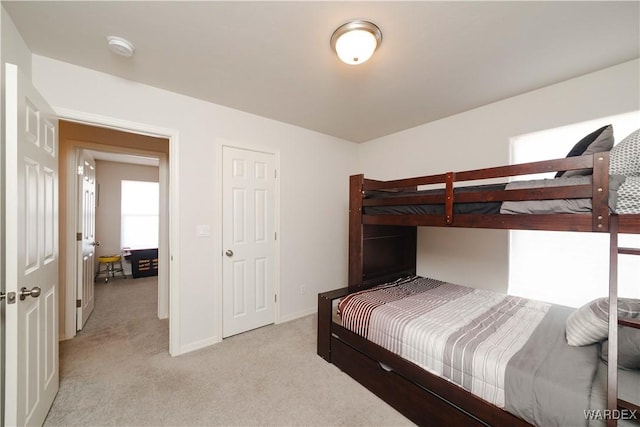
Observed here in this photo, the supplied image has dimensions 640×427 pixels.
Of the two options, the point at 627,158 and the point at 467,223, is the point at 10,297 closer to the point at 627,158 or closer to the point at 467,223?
the point at 467,223

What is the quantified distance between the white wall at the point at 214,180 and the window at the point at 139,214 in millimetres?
4051

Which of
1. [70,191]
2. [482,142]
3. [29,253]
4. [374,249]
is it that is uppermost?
[482,142]

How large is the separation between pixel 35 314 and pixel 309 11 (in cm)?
231

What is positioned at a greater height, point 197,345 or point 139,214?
point 139,214

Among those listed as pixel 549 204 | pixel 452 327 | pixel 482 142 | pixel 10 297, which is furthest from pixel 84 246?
pixel 482 142

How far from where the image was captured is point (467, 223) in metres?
1.67

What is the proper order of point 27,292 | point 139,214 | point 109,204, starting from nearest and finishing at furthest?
point 27,292, point 109,204, point 139,214

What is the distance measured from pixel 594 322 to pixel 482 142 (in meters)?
1.86

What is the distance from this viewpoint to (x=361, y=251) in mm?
2387

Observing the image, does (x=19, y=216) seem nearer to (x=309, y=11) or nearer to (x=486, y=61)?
(x=309, y=11)

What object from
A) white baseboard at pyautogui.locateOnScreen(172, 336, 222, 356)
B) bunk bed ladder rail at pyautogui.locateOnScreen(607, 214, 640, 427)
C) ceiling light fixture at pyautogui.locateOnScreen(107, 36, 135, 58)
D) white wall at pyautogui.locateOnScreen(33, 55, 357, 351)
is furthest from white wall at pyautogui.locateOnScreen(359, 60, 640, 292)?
ceiling light fixture at pyautogui.locateOnScreen(107, 36, 135, 58)

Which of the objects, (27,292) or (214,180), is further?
(214,180)

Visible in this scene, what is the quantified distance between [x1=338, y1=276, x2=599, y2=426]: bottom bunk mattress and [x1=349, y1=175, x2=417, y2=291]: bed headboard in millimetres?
253

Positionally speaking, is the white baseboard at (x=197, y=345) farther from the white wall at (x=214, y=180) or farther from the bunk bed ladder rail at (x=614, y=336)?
the bunk bed ladder rail at (x=614, y=336)
